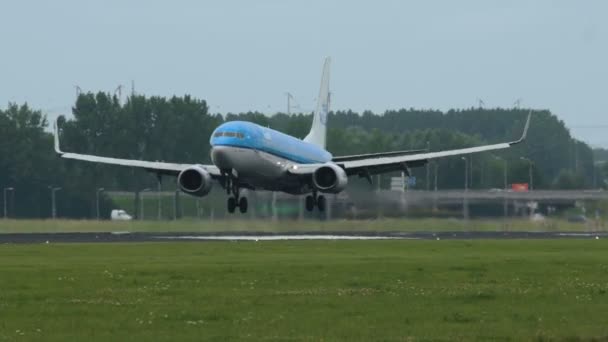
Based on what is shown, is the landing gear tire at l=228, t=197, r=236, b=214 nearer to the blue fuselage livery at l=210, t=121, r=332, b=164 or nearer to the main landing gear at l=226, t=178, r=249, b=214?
the main landing gear at l=226, t=178, r=249, b=214

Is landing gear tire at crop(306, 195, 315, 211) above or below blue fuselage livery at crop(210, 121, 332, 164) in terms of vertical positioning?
below

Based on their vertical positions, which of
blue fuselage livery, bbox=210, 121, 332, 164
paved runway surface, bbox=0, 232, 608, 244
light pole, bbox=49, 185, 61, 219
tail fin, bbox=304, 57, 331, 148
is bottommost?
paved runway surface, bbox=0, 232, 608, 244

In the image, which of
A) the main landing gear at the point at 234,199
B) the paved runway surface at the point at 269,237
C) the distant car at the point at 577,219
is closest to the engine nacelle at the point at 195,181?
the main landing gear at the point at 234,199

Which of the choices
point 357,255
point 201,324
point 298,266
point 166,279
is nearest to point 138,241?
point 357,255

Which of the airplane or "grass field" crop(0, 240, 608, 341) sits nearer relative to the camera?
"grass field" crop(0, 240, 608, 341)

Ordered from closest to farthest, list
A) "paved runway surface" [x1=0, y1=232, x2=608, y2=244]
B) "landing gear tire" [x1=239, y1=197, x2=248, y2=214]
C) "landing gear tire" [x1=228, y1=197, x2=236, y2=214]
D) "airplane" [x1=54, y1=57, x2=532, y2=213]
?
"paved runway surface" [x1=0, y1=232, x2=608, y2=244]
"airplane" [x1=54, y1=57, x2=532, y2=213]
"landing gear tire" [x1=228, y1=197, x2=236, y2=214]
"landing gear tire" [x1=239, y1=197, x2=248, y2=214]

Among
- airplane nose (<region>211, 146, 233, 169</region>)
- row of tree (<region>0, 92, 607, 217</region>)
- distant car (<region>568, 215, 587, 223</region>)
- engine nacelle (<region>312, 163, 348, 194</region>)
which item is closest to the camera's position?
airplane nose (<region>211, 146, 233, 169</region>)

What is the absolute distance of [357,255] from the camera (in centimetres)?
4419

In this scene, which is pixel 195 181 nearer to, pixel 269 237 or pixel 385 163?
pixel 269 237

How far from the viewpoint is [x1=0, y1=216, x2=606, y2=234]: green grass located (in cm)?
6900

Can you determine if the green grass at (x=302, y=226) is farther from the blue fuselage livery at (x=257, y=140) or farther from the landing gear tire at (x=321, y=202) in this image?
the blue fuselage livery at (x=257, y=140)

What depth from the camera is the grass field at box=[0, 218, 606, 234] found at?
2717 inches

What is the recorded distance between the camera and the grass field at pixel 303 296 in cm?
2297

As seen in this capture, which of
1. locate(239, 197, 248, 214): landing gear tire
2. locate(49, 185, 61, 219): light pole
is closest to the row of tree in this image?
locate(49, 185, 61, 219): light pole
